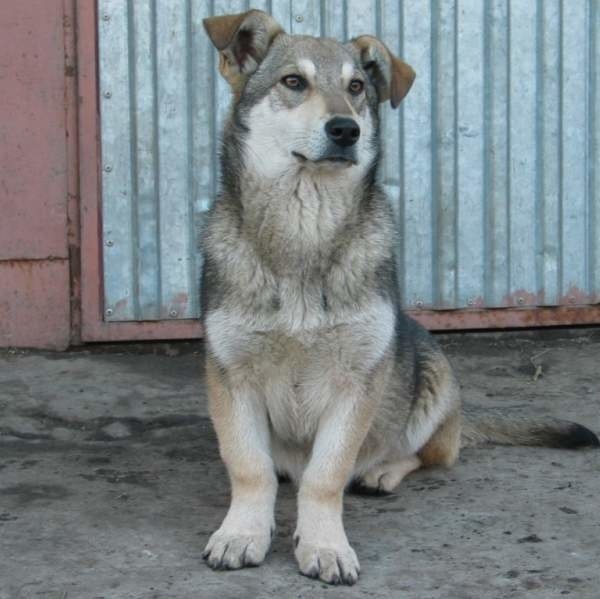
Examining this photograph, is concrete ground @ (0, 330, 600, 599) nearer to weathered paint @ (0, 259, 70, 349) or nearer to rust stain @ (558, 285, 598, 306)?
weathered paint @ (0, 259, 70, 349)

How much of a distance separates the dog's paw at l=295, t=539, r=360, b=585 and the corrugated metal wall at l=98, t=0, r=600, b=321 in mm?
3045

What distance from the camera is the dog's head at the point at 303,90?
4.15 m

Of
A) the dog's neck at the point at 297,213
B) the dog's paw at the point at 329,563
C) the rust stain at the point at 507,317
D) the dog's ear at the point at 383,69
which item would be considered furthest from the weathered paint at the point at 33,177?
the dog's paw at the point at 329,563

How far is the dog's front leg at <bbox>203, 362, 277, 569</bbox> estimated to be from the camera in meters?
3.95

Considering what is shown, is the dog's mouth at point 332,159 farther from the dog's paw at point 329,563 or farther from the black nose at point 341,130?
the dog's paw at point 329,563

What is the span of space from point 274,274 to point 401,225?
2.84 m

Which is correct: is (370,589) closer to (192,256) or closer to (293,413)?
(293,413)

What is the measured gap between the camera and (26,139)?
262 inches

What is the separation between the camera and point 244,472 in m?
4.12

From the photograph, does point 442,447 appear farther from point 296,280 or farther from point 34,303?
point 34,303

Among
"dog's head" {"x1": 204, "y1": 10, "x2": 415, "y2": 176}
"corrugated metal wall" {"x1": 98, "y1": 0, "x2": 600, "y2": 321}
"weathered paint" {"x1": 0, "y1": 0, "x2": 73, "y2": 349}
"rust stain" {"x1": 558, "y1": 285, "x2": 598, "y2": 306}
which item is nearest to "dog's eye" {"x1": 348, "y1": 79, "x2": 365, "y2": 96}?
"dog's head" {"x1": 204, "y1": 10, "x2": 415, "y2": 176}

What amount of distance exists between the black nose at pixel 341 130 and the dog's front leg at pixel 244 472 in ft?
2.77

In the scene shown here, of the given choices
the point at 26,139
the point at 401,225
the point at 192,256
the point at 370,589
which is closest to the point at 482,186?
the point at 401,225

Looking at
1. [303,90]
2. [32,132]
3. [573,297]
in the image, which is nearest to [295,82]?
[303,90]
